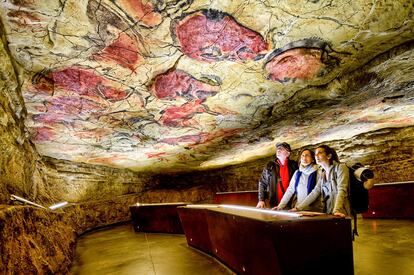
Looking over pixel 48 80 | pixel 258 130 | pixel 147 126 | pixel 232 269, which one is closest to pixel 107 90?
pixel 48 80

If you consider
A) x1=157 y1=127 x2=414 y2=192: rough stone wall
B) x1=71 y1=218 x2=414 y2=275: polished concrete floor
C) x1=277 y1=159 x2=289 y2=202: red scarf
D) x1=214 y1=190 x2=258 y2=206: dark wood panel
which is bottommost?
x1=71 y1=218 x2=414 y2=275: polished concrete floor

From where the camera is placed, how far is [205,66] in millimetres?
3887

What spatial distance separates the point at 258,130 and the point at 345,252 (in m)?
4.50

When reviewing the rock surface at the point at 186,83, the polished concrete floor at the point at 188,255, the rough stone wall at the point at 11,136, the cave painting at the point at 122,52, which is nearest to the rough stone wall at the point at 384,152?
the rock surface at the point at 186,83

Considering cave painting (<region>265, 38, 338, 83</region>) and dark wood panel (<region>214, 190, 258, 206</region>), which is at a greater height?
cave painting (<region>265, 38, 338, 83</region>)

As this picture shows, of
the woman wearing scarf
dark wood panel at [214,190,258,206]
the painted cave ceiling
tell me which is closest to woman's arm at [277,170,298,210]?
the woman wearing scarf

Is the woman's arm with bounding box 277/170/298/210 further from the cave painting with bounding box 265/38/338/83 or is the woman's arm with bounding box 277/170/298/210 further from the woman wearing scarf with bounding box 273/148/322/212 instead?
the cave painting with bounding box 265/38/338/83

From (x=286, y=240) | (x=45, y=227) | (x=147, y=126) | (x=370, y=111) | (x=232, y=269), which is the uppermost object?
(x=370, y=111)

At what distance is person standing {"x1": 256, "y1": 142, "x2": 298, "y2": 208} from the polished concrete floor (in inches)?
52.3

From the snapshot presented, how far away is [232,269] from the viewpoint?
3729 millimetres

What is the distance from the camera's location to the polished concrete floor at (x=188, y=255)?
3.43 metres

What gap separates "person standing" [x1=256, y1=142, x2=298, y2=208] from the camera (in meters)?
4.16

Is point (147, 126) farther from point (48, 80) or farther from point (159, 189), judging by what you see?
point (159, 189)

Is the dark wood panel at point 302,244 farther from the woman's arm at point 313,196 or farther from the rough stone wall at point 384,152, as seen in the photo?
the rough stone wall at point 384,152
